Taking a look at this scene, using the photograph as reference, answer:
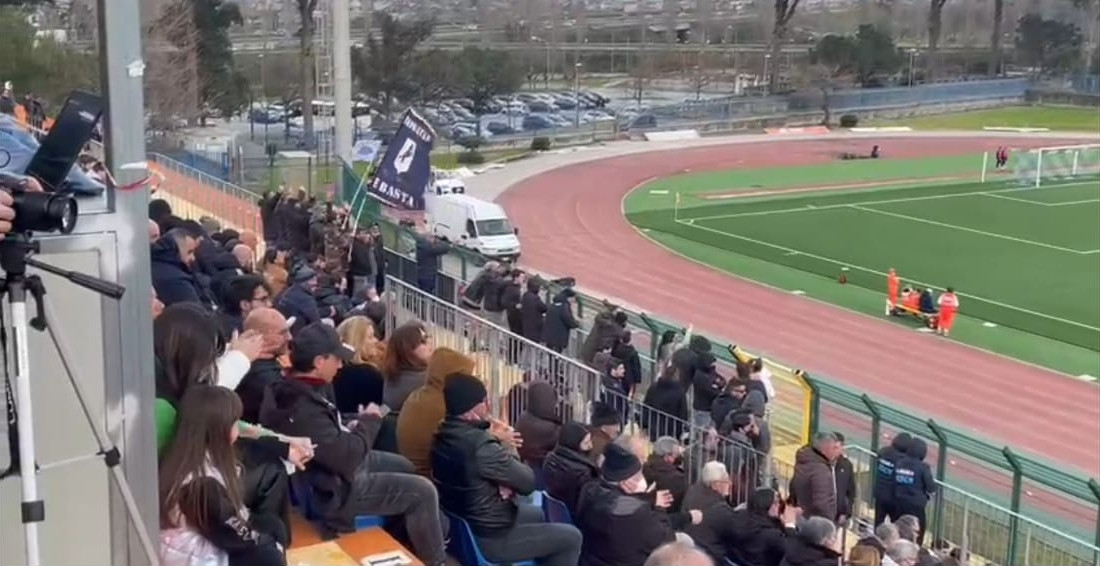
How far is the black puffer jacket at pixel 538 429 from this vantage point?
8367 mm

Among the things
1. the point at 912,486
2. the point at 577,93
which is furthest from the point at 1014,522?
the point at 577,93

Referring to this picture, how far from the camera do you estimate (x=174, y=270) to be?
8.66 meters

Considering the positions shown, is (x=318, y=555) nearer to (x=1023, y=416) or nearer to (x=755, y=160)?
(x=1023, y=416)

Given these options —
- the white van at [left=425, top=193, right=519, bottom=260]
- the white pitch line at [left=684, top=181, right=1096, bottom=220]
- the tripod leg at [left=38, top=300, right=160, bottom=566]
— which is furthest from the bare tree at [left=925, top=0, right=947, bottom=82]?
the tripod leg at [left=38, top=300, right=160, bottom=566]

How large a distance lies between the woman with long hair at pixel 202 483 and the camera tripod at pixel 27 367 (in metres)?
1.02

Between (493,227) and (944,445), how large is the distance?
2248 cm

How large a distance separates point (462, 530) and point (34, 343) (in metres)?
3.34

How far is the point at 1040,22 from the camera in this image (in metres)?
87.2

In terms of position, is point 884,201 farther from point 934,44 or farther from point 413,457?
point 934,44

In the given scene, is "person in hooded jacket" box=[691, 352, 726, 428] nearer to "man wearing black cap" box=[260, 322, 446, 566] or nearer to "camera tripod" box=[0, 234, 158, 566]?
"man wearing black cap" box=[260, 322, 446, 566]

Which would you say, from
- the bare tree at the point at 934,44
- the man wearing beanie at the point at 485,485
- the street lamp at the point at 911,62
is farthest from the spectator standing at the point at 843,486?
the bare tree at the point at 934,44

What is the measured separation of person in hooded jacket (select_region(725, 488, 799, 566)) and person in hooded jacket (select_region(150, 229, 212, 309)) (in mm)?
3458

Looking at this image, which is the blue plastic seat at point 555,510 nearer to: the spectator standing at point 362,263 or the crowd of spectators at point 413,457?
the crowd of spectators at point 413,457

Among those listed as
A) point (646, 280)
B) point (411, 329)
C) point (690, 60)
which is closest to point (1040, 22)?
point (690, 60)
